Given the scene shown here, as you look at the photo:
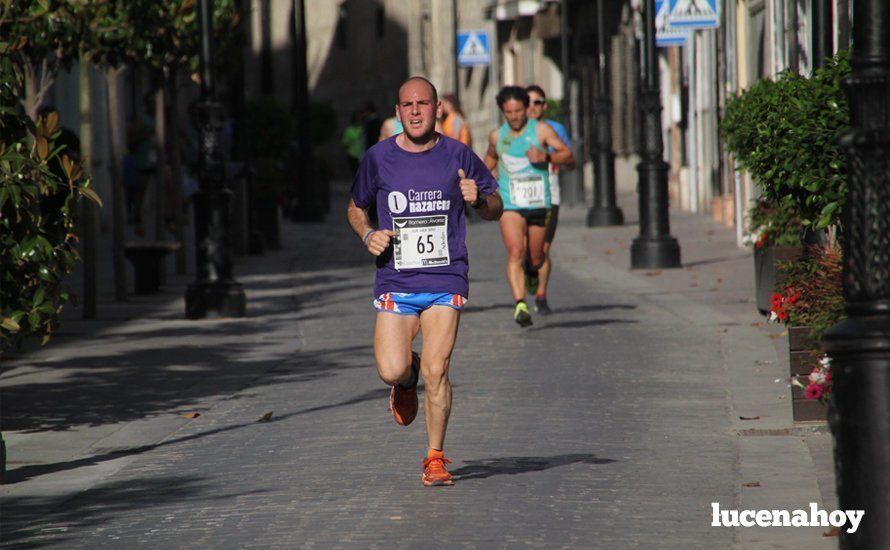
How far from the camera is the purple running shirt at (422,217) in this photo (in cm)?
822

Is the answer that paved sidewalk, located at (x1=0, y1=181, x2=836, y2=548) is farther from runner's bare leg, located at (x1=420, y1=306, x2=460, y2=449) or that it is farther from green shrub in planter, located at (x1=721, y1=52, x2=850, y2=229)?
green shrub in planter, located at (x1=721, y1=52, x2=850, y2=229)

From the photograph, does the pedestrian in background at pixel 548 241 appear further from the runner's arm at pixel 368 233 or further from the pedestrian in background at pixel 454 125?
the runner's arm at pixel 368 233

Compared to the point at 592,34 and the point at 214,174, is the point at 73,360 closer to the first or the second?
the point at 214,174

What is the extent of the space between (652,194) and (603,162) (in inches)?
322

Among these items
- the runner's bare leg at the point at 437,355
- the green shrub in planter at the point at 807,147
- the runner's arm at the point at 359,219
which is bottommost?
the runner's bare leg at the point at 437,355

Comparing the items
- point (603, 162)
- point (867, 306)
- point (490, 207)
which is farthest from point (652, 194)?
point (867, 306)

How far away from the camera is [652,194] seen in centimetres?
1998

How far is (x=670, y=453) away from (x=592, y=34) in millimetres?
35546

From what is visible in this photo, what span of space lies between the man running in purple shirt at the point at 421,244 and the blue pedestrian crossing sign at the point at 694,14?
13637 mm

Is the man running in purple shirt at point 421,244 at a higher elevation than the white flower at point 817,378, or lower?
higher

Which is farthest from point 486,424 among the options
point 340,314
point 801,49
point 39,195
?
point 801,49

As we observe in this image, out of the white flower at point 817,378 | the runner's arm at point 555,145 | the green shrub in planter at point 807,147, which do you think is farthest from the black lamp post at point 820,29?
the white flower at point 817,378

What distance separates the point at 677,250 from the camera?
20.1 meters

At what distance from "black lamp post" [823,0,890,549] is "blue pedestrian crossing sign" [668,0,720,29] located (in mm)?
16057
